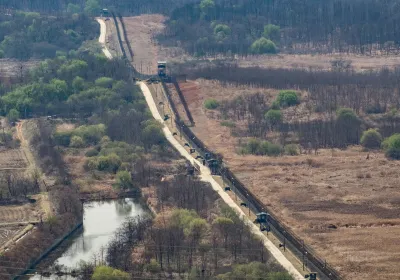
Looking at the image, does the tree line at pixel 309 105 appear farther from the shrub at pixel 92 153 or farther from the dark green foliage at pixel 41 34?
the dark green foliage at pixel 41 34

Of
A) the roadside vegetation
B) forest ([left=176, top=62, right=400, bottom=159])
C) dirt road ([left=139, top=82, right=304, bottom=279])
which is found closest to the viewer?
the roadside vegetation

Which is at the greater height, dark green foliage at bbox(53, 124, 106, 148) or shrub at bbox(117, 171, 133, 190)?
dark green foliage at bbox(53, 124, 106, 148)

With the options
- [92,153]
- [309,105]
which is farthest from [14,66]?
[92,153]

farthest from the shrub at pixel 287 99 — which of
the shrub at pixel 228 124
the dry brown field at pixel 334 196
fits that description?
the shrub at pixel 228 124

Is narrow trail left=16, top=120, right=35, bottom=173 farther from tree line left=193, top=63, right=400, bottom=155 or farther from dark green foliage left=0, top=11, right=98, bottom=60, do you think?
dark green foliage left=0, top=11, right=98, bottom=60

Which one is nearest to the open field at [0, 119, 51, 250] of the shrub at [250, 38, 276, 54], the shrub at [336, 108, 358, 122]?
the shrub at [336, 108, 358, 122]

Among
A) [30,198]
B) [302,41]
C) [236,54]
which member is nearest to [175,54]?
[236,54]
